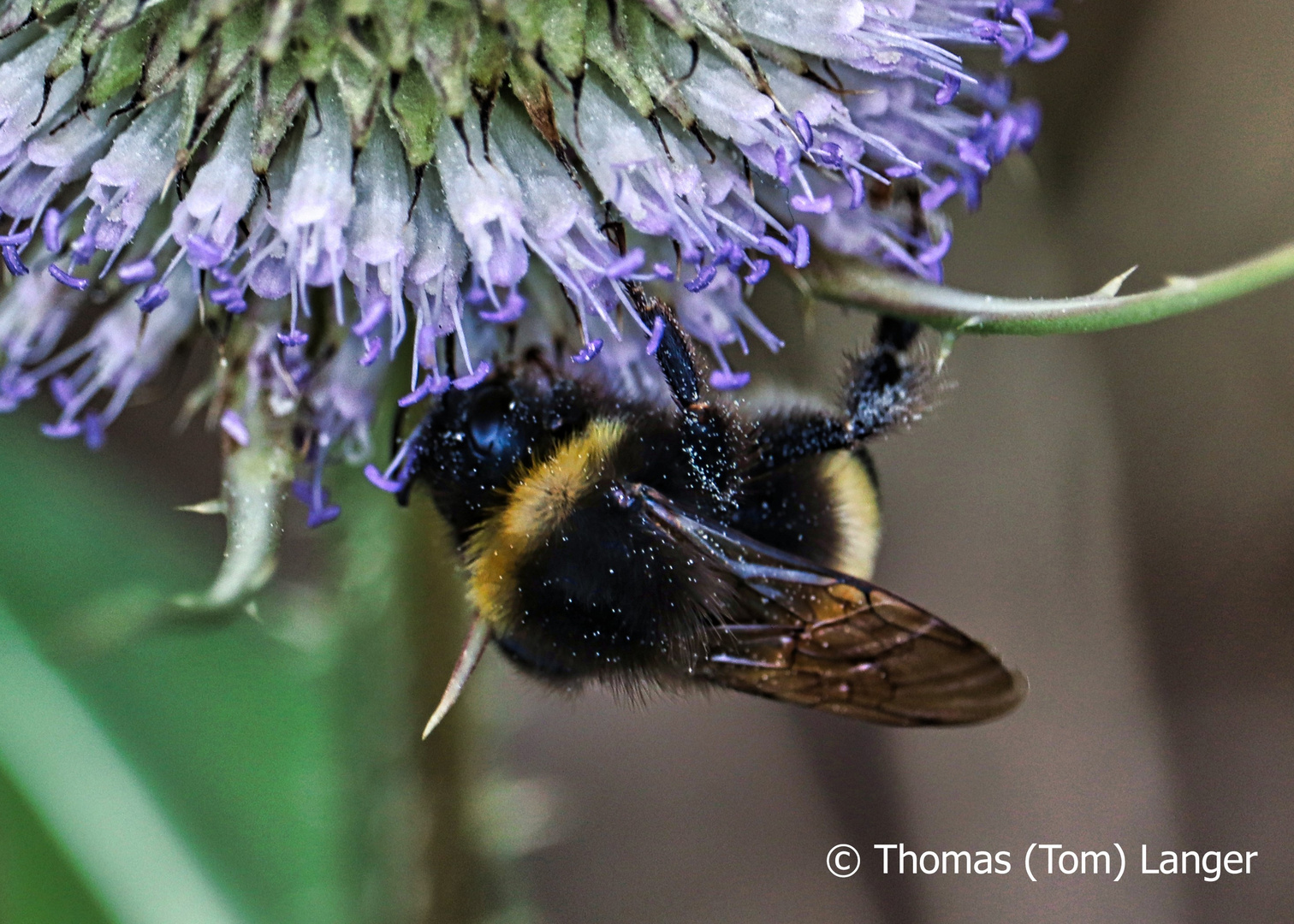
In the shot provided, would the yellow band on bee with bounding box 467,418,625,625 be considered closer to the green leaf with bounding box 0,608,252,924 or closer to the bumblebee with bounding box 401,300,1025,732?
the bumblebee with bounding box 401,300,1025,732

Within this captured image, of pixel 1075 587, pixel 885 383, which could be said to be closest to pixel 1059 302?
pixel 885 383

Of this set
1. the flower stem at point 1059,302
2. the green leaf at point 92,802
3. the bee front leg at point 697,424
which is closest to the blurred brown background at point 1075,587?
the green leaf at point 92,802

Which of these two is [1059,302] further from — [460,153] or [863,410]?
[460,153]

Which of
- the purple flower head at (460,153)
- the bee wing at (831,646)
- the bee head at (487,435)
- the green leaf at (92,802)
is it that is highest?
the purple flower head at (460,153)

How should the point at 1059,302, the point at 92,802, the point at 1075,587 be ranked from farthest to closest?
the point at 1075,587 < the point at 92,802 < the point at 1059,302

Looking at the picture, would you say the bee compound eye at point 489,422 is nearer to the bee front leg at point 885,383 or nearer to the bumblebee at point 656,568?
the bumblebee at point 656,568
